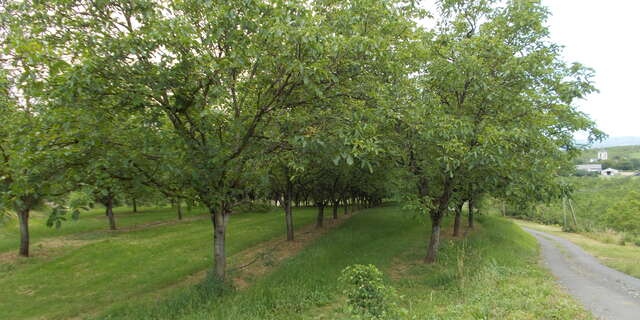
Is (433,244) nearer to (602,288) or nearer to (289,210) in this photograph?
(602,288)

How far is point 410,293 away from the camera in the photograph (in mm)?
9391

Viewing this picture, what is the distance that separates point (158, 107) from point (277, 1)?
390 cm

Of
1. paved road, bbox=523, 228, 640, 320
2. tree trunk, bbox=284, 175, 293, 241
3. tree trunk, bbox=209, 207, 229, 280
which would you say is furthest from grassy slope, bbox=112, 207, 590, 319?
tree trunk, bbox=284, 175, 293, 241

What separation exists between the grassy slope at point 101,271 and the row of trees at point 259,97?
398cm

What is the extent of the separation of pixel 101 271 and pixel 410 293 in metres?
13.4

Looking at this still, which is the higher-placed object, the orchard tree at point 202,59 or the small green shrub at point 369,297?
the orchard tree at point 202,59

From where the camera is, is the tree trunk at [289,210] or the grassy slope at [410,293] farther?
the tree trunk at [289,210]

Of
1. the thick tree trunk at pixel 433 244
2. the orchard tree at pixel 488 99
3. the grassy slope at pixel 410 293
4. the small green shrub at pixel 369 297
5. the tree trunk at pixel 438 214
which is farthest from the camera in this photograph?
the thick tree trunk at pixel 433 244

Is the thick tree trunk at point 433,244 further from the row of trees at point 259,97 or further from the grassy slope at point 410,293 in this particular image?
the row of trees at point 259,97

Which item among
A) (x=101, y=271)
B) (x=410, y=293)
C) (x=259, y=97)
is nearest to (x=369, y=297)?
(x=410, y=293)

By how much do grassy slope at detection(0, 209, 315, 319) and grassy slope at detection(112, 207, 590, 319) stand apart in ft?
8.48

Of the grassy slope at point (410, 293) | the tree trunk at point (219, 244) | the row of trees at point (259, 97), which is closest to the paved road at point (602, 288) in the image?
the grassy slope at point (410, 293)

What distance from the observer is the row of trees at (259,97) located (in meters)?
6.44

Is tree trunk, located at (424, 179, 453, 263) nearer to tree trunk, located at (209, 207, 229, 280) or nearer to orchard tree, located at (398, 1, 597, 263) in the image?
orchard tree, located at (398, 1, 597, 263)
